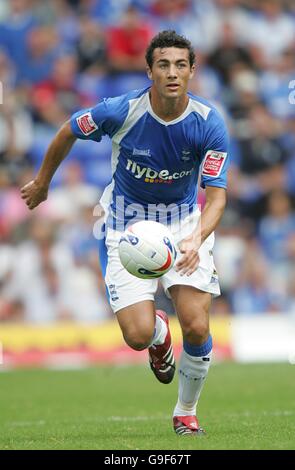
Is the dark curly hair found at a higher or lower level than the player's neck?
higher

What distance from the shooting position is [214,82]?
63.7ft

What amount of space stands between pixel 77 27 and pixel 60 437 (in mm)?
13089

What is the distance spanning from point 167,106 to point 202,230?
1048mm

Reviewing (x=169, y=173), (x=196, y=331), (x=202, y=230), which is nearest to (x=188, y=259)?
(x=202, y=230)

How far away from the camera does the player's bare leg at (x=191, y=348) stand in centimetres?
783

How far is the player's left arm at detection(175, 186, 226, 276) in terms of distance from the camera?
279 inches

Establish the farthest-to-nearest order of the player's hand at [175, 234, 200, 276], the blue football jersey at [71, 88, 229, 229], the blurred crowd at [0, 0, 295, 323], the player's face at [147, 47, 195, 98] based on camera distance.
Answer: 1. the blurred crowd at [0, 0, 295, 323]
2. the blue football jersey at [71, 88, 229, 229]
3. the player's face at [147, 47, 195, 98]
4. the player's hand at [175, 234, 200, 276]

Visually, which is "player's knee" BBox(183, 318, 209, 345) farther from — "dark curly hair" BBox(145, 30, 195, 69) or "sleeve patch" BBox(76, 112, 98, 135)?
"dark curly hair" BBox(145, 30, 195, 69)

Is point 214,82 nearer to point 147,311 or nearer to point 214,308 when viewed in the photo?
point 214,308

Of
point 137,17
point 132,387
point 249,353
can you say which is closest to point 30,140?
point 137,17

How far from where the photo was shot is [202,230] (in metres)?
7.55

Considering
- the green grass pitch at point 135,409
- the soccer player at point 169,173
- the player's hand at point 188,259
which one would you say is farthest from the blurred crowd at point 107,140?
the player's hand at point 188,259

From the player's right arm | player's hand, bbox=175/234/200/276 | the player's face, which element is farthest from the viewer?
the player's right arm

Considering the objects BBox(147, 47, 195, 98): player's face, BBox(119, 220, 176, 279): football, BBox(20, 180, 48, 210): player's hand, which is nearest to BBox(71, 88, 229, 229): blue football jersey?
BBox(147, 47, 195, 98): player's face
